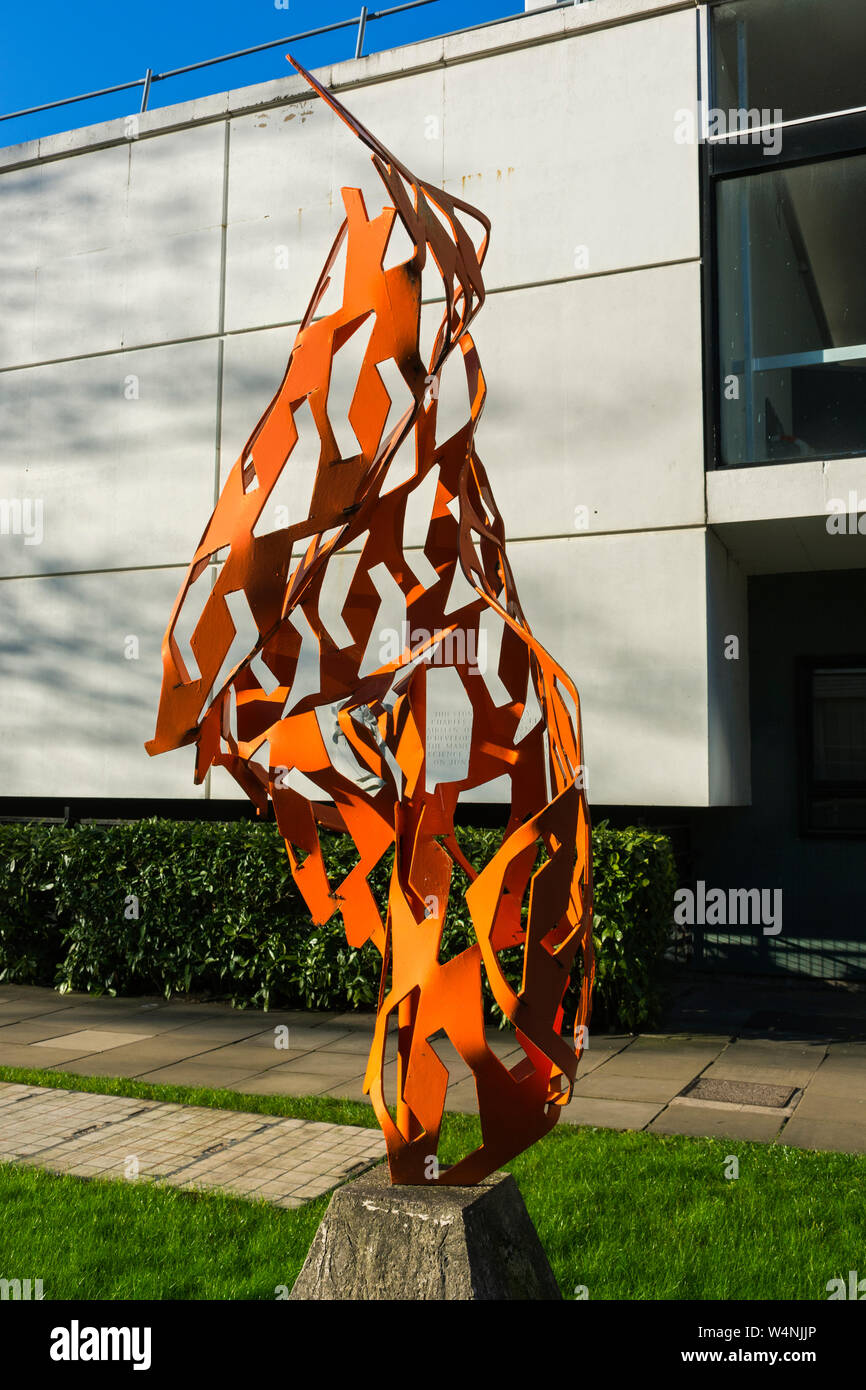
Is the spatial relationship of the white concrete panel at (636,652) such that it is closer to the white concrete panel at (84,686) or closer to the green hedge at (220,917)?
the green hedge at (220,917)

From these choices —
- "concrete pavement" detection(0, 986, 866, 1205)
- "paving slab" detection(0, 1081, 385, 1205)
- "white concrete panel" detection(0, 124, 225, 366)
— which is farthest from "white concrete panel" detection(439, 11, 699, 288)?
"paving slab" detection(0, 1081, 385, 1205)

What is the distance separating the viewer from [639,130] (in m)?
9.25

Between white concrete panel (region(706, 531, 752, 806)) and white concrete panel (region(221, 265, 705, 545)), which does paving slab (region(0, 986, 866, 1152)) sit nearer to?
white concrete panel (region(706, 531, 752, 806))

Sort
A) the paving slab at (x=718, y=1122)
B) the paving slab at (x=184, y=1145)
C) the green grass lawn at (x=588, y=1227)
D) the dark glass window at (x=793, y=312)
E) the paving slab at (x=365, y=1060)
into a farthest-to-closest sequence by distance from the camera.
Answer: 1. the dark glass window at (x=793, y=312)
2. the paving slab at (x=365, y=1060)
3. the paving slab at (x=718, y=1122)
4. the paving slab at (x=184, y=1145)
5. the green grass lawn at (x=588, y=1227)

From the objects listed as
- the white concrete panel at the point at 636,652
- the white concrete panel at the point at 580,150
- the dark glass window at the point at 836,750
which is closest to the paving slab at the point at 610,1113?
the white concrete panel at the point at 636,652

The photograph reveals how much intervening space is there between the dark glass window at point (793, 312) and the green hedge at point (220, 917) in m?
3.42

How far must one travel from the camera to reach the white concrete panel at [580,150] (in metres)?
9.12

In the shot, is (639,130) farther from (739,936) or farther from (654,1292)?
(654,1292)

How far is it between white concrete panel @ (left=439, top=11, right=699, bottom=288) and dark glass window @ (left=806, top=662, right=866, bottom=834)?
4.14 m

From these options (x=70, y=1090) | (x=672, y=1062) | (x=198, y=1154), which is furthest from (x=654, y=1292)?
(x=70, y=1090)

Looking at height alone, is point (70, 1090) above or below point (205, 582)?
below

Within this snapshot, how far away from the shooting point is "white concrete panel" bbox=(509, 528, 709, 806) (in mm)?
8672

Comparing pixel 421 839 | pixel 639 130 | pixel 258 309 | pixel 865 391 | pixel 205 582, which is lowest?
pixel 421 839
